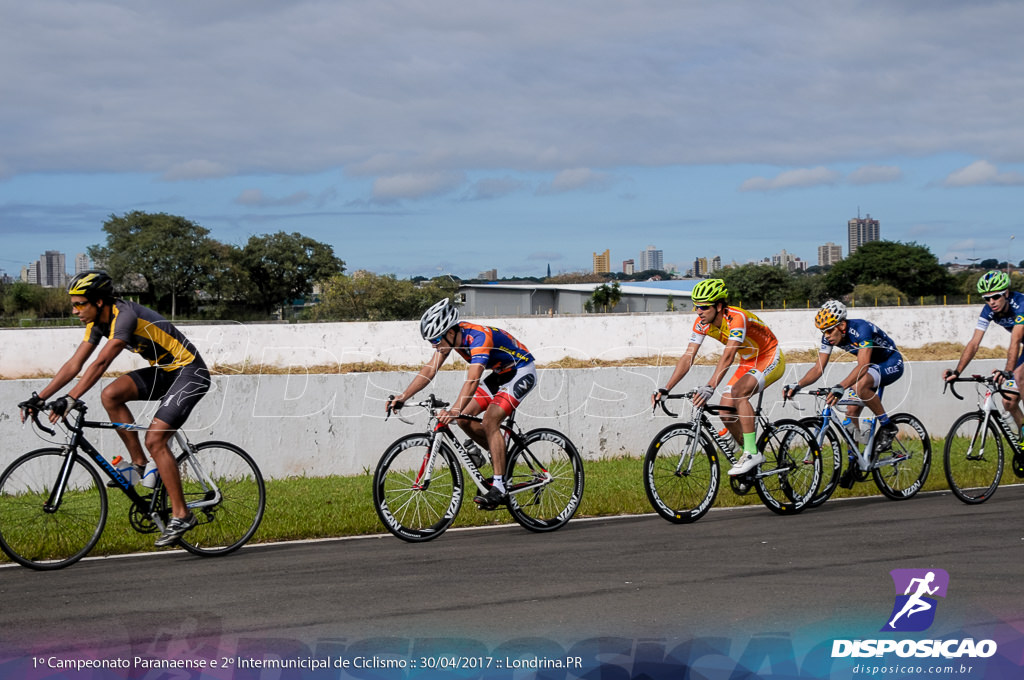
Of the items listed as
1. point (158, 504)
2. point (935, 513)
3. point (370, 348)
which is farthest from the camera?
point (370, 348)

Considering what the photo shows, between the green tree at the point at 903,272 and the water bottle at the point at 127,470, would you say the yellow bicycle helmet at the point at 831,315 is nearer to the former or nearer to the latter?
the water bottle at the point at 127,470

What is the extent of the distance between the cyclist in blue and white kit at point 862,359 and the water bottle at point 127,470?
19.3 ft

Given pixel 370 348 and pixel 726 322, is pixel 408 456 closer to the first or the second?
pixel 726 322

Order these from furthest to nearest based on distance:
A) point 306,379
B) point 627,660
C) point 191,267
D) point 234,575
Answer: point 191,267 → point 306,379 → point 234,575 → point 627,660

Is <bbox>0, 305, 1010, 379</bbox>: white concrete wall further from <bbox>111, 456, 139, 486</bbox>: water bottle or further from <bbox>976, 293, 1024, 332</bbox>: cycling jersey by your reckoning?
<bbox>976, 293, 1024, 332</bbox>: cycling jersey

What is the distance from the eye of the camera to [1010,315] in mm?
10508

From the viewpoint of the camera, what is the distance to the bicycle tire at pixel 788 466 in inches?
359

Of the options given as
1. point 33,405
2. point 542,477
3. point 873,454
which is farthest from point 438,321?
point 873,454

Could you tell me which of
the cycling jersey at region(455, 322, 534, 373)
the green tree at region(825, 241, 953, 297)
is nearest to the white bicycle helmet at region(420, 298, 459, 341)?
the cycling jersey at region(455, 322, 534, 373)

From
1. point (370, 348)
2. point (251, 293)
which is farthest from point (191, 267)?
point (370, 348)

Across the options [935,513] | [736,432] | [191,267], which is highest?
[191,267]

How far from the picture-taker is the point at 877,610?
18.7 feet

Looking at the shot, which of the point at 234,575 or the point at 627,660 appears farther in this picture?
the point at 234,575

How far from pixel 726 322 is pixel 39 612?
234 inches
